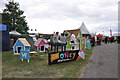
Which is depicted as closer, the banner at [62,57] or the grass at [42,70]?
the grass at [42,70]

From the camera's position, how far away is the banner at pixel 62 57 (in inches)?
271

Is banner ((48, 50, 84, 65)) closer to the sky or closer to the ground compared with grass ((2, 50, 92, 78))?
closer to the sky

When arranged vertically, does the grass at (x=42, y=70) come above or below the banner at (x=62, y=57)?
below

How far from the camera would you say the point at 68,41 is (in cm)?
1300

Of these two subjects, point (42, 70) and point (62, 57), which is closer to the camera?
point (42, 70)

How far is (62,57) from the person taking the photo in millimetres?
7324

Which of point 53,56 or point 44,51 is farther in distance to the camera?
point 44,51

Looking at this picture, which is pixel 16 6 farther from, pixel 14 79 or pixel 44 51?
pixel 14 79

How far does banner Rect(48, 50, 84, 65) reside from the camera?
22.6 feet

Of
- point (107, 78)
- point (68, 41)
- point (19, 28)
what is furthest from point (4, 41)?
point (19, 28)

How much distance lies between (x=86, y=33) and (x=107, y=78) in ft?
63.3

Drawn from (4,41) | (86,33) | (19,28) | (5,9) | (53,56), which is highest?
(5,9)

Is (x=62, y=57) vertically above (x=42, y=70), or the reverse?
(x=62, y=57)

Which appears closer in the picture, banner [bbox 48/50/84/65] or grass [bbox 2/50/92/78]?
grass [bbox 2/50/92/78]
